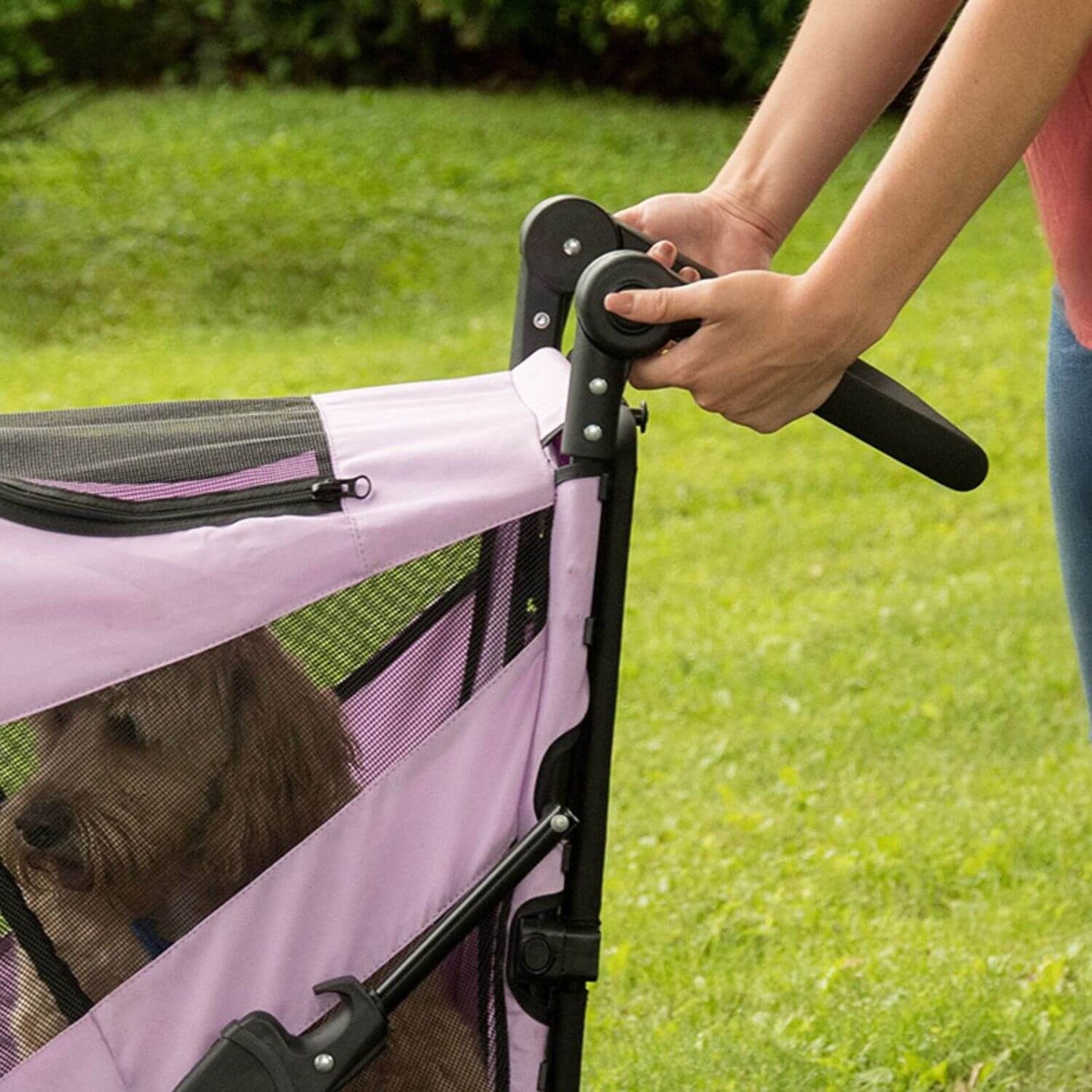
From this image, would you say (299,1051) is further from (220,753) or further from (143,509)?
(143,509)

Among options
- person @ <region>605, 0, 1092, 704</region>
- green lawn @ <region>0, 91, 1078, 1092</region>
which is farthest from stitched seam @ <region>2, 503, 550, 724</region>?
green lawn @ <region>0, 91, 1078, 1092</region>

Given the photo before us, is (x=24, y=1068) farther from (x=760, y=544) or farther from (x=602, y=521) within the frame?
(x=760, y=544)

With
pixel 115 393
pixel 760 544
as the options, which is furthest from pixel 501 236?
pixel 760 544

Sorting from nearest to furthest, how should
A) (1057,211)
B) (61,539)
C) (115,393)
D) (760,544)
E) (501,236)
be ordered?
1. (61,539)
2. (1057,211)
3. (760,544)
4. (115,393)
5. (501,236)

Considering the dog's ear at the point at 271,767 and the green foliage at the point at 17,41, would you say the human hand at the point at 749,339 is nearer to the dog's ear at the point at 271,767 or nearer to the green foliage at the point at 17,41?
the dog's ear at the point at 271,767

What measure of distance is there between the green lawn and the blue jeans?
2.85ft

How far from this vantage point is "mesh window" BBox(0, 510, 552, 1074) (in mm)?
1608

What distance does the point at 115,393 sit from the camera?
8086 millimetres

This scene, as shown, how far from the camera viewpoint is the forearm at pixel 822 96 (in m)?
1.99

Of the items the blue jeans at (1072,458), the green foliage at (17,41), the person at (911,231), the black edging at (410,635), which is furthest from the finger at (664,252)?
the green foliage at (17,41)

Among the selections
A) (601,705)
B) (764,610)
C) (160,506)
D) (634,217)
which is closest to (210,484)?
(160,506)

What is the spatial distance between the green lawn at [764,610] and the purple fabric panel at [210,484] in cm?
142

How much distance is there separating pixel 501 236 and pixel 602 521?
9.92m

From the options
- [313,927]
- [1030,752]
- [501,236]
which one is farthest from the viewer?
[501,236]
